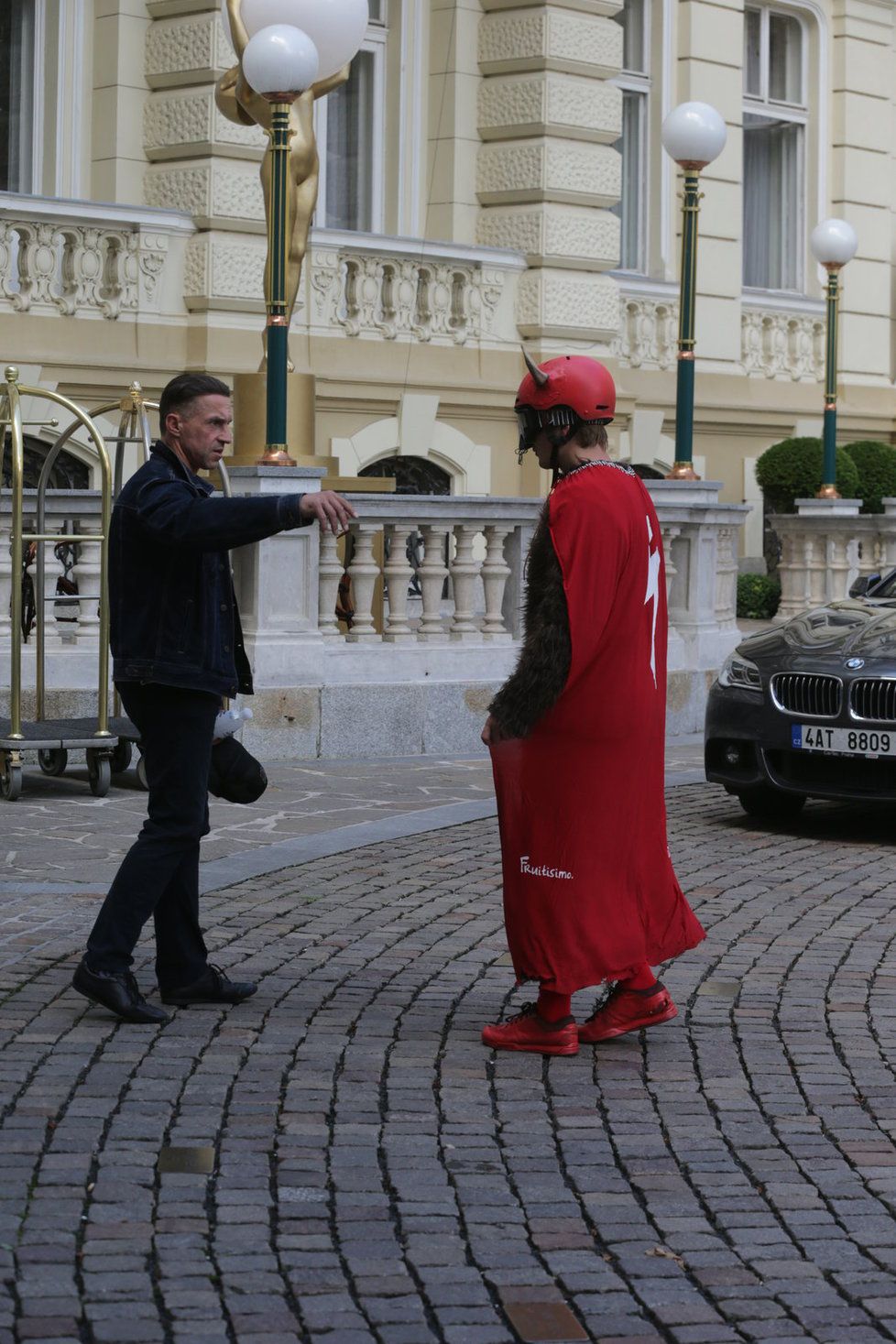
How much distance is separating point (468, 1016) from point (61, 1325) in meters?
2.46

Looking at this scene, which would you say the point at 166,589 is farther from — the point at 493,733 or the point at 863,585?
the point at 863,585

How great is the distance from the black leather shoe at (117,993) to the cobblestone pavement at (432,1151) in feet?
0.17

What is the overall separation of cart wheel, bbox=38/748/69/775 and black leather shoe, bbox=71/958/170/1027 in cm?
476

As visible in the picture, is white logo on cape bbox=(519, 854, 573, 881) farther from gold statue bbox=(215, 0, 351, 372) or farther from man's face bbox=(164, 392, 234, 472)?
gold statue bbox=(215, 0, 351, 372)

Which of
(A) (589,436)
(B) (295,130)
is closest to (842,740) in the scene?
(A) (589,436)

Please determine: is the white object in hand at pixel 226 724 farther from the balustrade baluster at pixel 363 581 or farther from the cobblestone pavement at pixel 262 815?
the balustrade baluster at pixel 363 581

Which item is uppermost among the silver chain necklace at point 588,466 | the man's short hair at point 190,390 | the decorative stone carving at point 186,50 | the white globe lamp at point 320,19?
the decorative stone carving at point 186,50

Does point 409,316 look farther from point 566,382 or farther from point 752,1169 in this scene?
point 752,1169

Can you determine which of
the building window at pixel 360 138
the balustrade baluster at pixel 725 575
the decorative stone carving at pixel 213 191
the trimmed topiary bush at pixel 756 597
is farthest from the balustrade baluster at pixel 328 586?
the trimmed topiary bush at pixel 756 597

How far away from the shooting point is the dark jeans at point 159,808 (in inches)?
237

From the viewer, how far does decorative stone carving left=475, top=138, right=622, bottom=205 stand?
62.7 feet

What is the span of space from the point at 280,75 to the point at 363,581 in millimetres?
2703

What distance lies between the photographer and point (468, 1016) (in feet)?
20.5

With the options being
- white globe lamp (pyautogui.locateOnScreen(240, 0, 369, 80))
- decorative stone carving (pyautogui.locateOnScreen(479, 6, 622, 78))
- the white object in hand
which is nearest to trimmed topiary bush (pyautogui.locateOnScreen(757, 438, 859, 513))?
decorative stone carving (pyautogui.locateOnScreen(479, 6, 622, 78))
